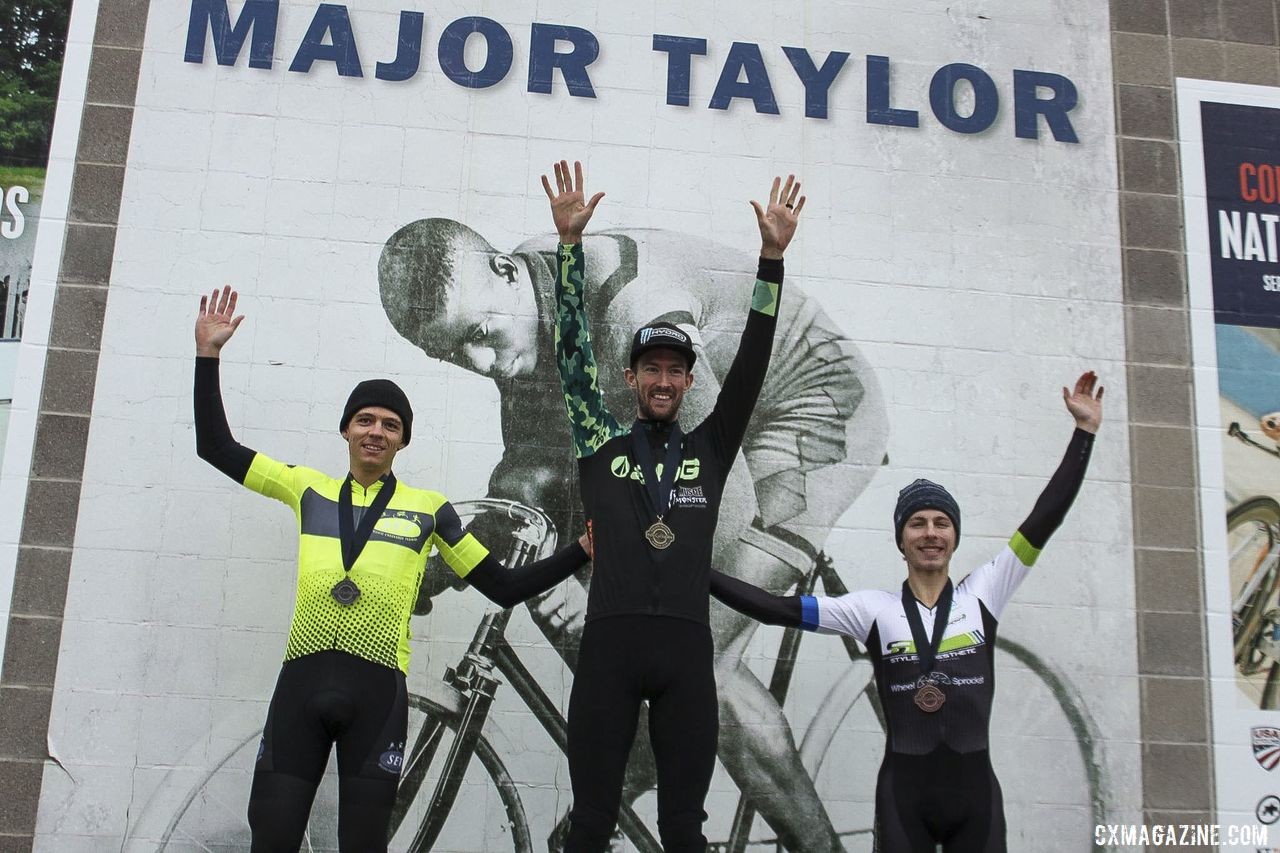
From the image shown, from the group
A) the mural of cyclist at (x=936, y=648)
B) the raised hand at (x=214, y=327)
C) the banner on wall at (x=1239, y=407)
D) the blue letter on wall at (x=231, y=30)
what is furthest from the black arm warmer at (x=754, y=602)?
the blue letter on wall at (x=231, y=30)

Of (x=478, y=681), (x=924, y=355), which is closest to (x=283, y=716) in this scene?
(x=478, y=681)

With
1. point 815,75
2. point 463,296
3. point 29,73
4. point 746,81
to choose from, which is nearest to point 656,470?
point 463,296

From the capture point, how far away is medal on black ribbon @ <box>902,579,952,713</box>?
330 cm

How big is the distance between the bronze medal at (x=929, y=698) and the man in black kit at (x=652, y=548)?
63 cm

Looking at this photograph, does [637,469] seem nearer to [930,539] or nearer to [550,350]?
[930,539]

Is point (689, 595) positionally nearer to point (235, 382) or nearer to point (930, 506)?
point (930, 506)

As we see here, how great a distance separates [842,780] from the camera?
4.27 meters

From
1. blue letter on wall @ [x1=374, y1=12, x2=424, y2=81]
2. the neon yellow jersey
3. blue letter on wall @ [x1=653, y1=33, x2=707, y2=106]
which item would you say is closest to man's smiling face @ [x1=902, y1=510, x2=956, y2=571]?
the neon yellow jersey

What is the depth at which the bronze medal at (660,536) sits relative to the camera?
3.24 m

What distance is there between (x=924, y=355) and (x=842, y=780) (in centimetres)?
174

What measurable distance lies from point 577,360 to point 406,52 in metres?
1.96

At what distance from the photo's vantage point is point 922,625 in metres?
3.43

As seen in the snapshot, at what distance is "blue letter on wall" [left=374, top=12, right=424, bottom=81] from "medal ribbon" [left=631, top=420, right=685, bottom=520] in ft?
6.91

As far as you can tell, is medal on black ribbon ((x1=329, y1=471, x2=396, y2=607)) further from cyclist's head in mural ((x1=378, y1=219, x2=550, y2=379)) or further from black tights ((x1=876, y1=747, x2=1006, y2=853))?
black tights ((x1=876, y1=747, x2=1006, y2=853))
